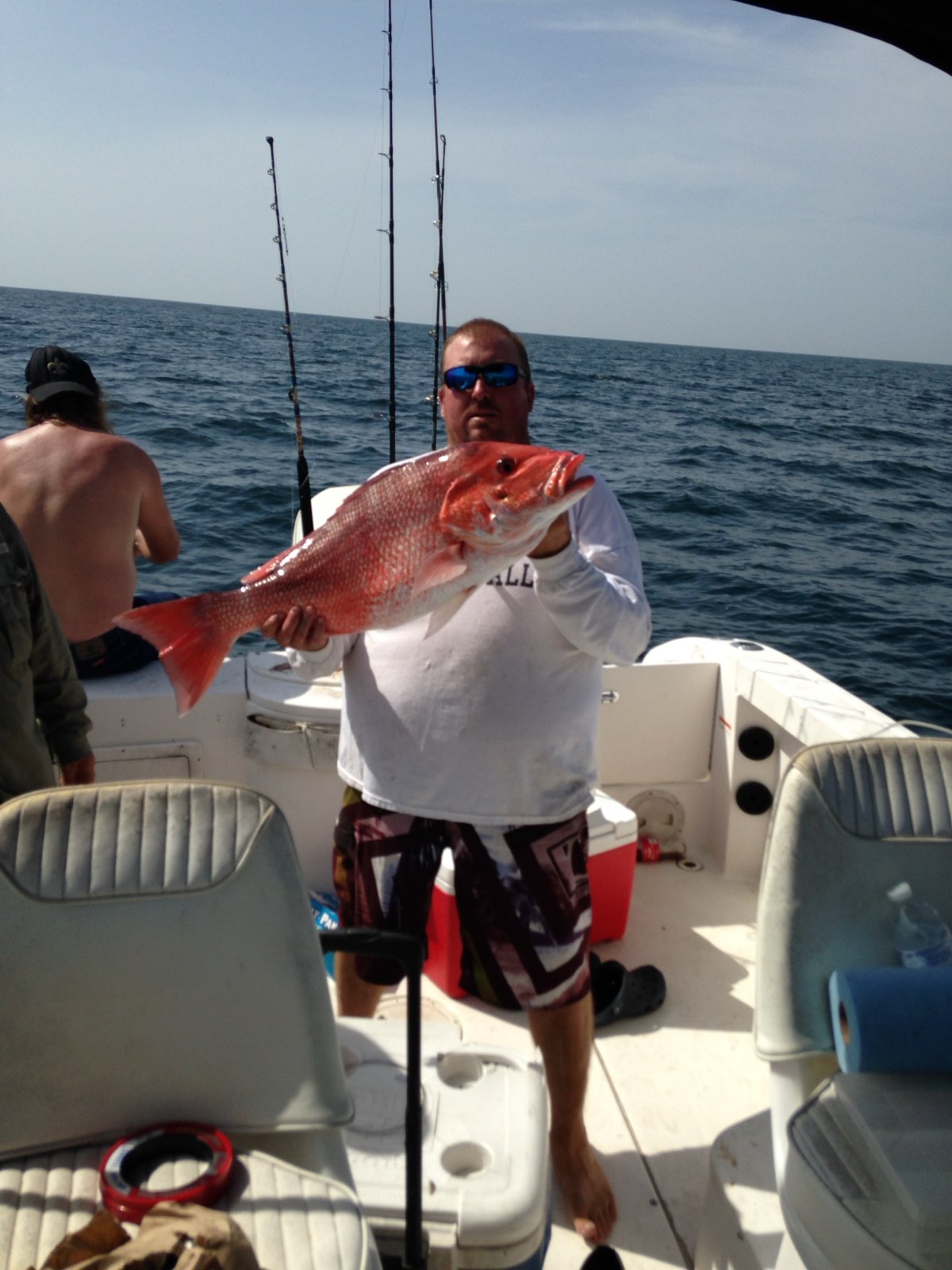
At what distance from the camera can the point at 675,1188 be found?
2.52 meters

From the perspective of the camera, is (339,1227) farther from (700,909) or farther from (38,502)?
(38,502)

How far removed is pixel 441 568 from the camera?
1965 mm

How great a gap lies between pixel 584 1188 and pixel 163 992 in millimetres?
1277

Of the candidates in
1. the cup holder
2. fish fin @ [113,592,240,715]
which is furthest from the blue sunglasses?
the cup holder

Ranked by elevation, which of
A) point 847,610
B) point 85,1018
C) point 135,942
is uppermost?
point 135,942

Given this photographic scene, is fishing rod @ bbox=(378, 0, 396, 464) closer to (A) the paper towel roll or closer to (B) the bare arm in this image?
(B) the bare arm

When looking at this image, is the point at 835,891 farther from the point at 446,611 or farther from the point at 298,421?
the point at 298,421

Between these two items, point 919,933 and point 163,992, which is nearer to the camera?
point 163,992

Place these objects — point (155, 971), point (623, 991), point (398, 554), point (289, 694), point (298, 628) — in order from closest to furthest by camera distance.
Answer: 1. point (155, 971)
2. point (398, 554)
3. point (298, 628)
4. point (623, 991)
5. point (289, 694)

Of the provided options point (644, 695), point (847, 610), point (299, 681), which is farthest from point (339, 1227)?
point (847, 610)

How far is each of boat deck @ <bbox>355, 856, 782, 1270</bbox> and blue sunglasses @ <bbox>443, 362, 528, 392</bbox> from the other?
183cm

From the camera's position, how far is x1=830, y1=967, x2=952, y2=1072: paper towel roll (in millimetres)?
1791

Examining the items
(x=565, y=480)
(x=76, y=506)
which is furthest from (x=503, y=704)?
(x=76, y=506)

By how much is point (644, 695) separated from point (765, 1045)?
7.34 feet
